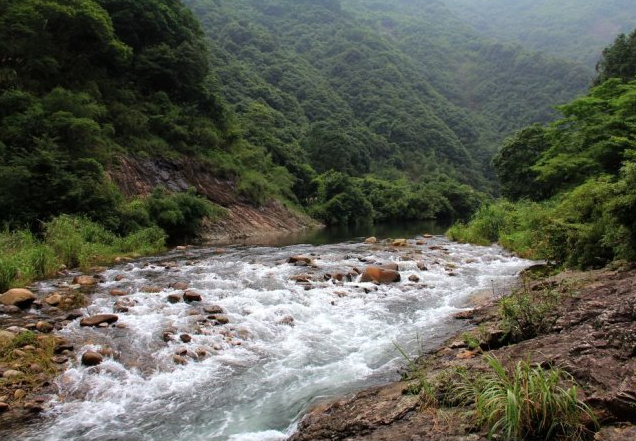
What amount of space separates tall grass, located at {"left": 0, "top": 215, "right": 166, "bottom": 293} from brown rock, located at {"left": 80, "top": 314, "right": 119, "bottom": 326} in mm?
4021

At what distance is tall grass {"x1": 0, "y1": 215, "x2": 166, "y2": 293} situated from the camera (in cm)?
1308

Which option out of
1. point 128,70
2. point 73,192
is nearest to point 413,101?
point 128,70

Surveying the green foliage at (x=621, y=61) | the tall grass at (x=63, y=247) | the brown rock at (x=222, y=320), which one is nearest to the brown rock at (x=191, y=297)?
the brown rock at (x=222, y=320)

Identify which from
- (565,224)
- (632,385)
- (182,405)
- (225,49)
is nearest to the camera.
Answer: (632,385)

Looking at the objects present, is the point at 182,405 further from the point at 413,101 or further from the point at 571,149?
the point at 413,101

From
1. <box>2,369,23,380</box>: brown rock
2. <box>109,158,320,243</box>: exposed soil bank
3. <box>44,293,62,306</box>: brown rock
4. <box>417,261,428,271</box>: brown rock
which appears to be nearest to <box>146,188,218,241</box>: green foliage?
<box>109,158,320,243</box>: exposed soil bank

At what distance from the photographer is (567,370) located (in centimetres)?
489

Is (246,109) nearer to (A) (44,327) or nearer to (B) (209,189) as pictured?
(B) (209,189)

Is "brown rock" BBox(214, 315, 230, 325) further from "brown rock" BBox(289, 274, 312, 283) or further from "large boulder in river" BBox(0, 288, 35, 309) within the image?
"large boulder in river" BBox(0, 288, 35, 309)

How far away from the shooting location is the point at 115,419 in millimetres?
6367

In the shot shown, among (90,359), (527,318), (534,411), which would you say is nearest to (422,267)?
(527,318)

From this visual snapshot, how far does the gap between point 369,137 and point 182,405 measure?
101474 millimetres

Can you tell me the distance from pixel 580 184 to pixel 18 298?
26.3 m

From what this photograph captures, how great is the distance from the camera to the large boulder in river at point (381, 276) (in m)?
14.9
